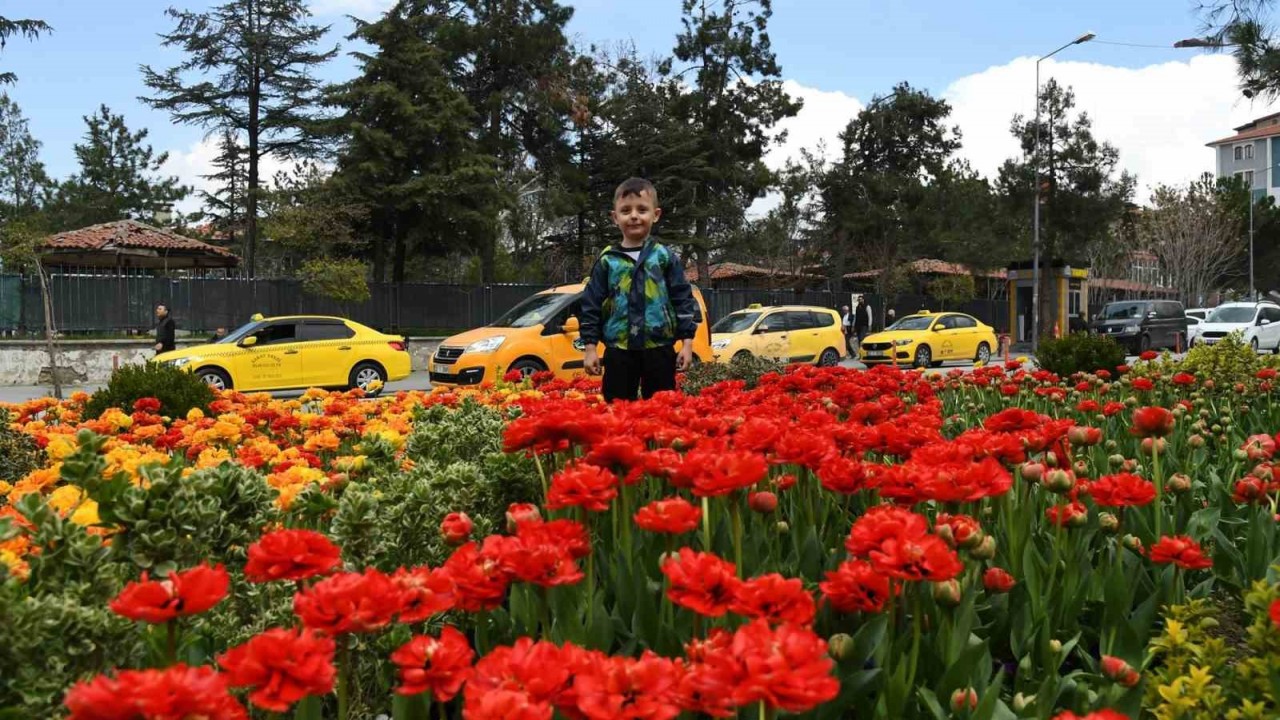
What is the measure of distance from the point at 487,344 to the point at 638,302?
9.08 metres

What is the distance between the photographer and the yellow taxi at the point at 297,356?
1505 cm

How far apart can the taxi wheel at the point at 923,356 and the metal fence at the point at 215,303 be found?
11036mm

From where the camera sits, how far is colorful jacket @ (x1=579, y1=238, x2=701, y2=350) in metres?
5.04

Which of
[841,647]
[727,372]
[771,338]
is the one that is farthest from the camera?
[771,338]

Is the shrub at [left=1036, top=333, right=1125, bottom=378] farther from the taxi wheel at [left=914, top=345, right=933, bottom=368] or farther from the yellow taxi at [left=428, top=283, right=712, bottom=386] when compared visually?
the taxi wheel at [left=914, top=345, right=933, bottom=368]

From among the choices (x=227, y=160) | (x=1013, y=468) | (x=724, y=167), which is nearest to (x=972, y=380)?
(x=1013, y=468)

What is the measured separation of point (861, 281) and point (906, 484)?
48369mm

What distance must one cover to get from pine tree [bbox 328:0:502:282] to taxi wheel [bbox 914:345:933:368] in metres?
12.4

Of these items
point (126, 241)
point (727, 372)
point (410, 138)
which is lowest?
point (727, 372)

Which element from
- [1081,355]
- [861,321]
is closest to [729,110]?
[861,321]

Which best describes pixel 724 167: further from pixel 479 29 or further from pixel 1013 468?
pixel 1013 468

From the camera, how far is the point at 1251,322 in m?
29.0

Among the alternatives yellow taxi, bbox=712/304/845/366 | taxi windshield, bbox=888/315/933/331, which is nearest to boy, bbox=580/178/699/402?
yellow taxi, bbox=712/304/845/366

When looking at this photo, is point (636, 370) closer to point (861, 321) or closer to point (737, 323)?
point (737, 323)
